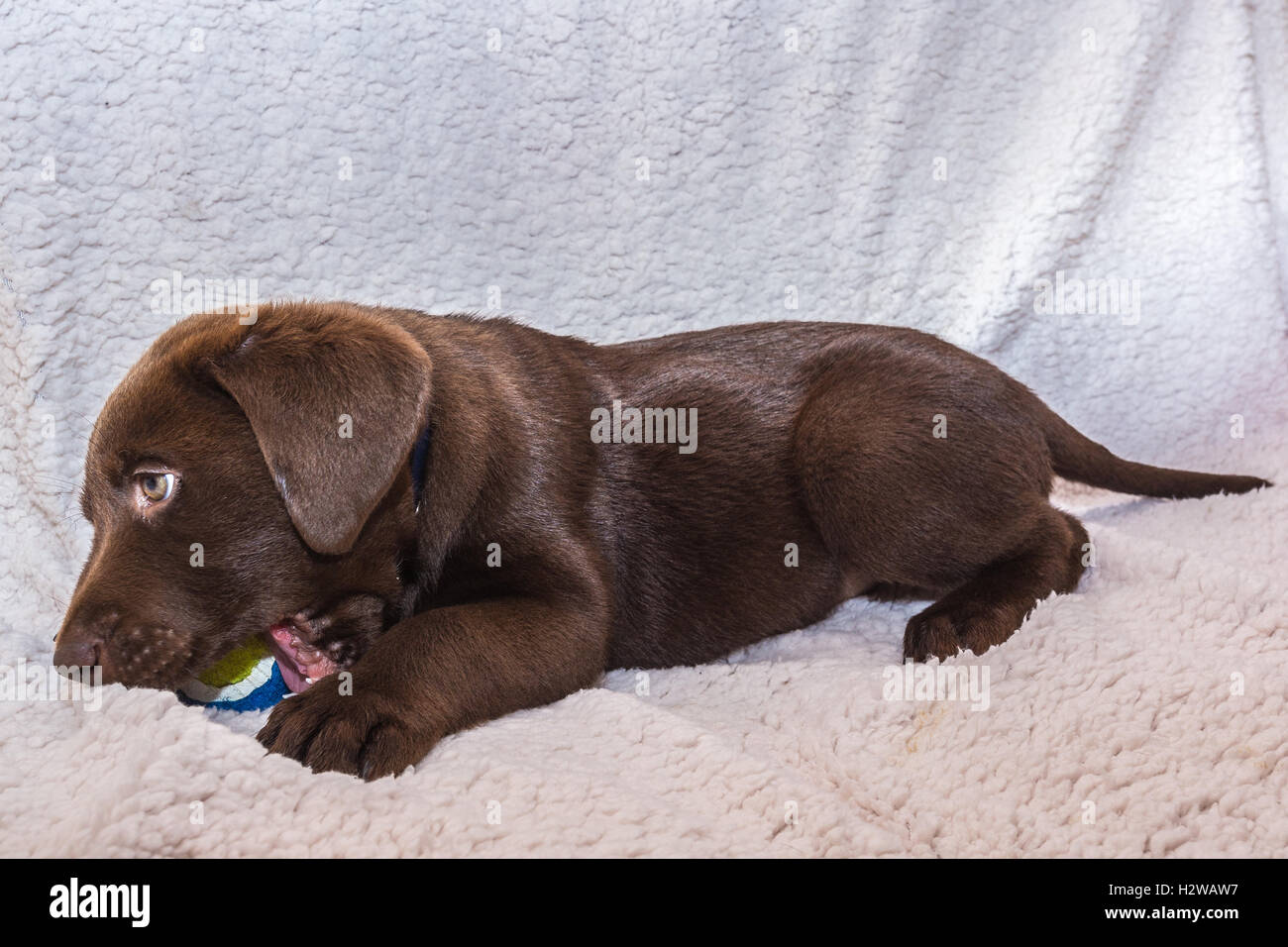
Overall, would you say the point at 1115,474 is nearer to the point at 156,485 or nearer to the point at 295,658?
the point at 295,658

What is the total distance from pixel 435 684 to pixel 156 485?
0.77 m

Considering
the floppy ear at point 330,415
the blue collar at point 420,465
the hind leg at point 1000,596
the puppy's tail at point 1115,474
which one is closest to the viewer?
the floppy ear at point 330,415

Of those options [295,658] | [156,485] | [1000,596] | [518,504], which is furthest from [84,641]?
[1000,596]

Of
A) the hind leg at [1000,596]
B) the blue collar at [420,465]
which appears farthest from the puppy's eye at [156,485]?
the hind leg at [1000,596]

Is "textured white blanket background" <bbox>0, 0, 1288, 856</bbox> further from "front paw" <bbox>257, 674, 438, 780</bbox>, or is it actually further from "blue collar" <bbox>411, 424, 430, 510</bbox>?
"blue collar" <bbox>411, 424, 430, 510</bbox>

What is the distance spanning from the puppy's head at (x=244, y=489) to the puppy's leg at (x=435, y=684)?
239mm

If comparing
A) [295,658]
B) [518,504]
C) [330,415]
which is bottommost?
[295,658]

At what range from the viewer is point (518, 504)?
301 cm

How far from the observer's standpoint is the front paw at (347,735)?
7.95ft

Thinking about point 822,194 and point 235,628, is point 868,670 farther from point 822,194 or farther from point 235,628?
point 822,194

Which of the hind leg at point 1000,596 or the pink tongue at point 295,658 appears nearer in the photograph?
the pink tongue at point 295,658

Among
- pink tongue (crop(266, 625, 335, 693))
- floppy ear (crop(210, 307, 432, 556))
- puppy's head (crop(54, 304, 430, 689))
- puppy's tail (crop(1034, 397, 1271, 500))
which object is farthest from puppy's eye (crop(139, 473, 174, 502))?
puppy's tail (crop(1034, 397, 1271, 500))

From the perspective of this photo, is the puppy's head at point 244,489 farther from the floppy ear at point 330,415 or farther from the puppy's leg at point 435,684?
the puppy's leg at point 435,684

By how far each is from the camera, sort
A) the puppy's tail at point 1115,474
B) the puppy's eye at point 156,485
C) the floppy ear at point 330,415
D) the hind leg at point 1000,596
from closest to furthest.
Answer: the floppy ear at point 330,415 < the puppy's eye at point 156,485 < the hind leg at point 1000,596 < the puppy's tail at point 1115,474
